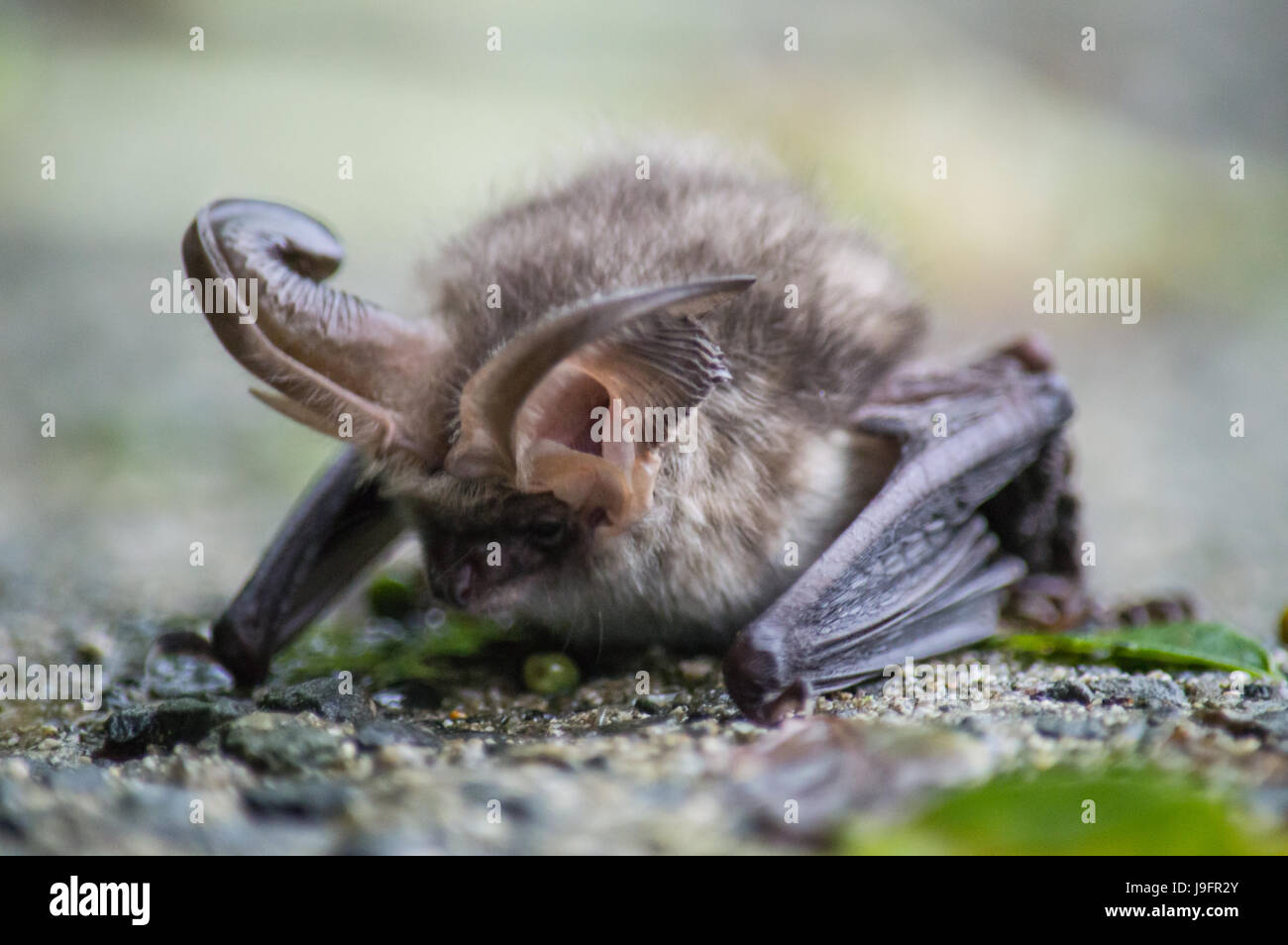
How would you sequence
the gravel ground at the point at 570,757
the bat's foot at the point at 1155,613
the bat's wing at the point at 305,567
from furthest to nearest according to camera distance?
the bat's foot at the point at 1155,613, the bat's wing at the point at 305,567, the gravel ground at the point at 570,757

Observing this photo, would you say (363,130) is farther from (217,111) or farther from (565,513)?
(565,513)

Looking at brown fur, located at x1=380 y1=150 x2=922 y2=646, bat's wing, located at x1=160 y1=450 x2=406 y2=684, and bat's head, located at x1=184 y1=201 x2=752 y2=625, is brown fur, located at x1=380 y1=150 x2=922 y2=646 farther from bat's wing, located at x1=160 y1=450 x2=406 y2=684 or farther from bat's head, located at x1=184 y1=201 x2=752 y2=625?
bat's wing, located at x1=160 y1=450 x2=406 y2=684

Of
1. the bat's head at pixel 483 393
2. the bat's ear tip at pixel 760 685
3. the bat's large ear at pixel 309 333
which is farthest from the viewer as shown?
the bat's ear tip at pixel 760 685

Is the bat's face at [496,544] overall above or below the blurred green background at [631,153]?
below

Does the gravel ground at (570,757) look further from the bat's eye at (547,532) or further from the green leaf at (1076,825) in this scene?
the bat's eye at (547,532)

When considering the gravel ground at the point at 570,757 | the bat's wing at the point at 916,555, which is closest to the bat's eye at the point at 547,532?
the gravel ground at the point at 570,757

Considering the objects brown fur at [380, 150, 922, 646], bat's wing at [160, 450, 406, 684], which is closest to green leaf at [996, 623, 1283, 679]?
brown fur at [380, 150, 922, 646]

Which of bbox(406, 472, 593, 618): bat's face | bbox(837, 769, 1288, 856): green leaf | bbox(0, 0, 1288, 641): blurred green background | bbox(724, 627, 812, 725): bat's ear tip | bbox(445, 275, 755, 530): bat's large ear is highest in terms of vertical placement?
bbox(0, 0, 1288, 641): blurred green background
